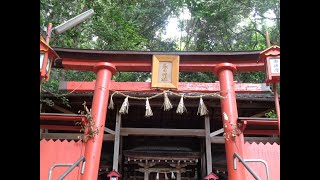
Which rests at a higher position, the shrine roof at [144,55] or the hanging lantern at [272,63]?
the shrine roof at [144,55]

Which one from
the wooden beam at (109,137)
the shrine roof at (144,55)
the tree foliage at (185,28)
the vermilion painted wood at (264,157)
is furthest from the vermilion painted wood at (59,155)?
the tree foliage at (185,28)

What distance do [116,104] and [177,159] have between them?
233 centimetres

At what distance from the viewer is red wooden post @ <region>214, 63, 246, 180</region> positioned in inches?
253

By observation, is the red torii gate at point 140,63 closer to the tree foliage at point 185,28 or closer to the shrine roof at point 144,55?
the shrine roof at point 144,55

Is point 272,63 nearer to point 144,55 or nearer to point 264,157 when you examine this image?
point 264,157

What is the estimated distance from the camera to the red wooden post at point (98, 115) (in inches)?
246

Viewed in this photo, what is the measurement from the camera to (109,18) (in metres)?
13.5

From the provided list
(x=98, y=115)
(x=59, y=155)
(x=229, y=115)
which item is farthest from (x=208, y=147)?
(x=59, y=155)

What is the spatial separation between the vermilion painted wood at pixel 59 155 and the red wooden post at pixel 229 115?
3127 mm

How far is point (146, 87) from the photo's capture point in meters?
7.60

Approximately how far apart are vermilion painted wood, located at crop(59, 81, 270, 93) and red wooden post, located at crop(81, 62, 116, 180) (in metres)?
0.41

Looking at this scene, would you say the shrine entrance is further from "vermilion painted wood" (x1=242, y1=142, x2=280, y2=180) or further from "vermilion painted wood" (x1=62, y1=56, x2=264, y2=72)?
"vermilion painted wood" (x1=242, y1=142, x2=280, y2=180)

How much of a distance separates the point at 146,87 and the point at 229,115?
2.08 metres
